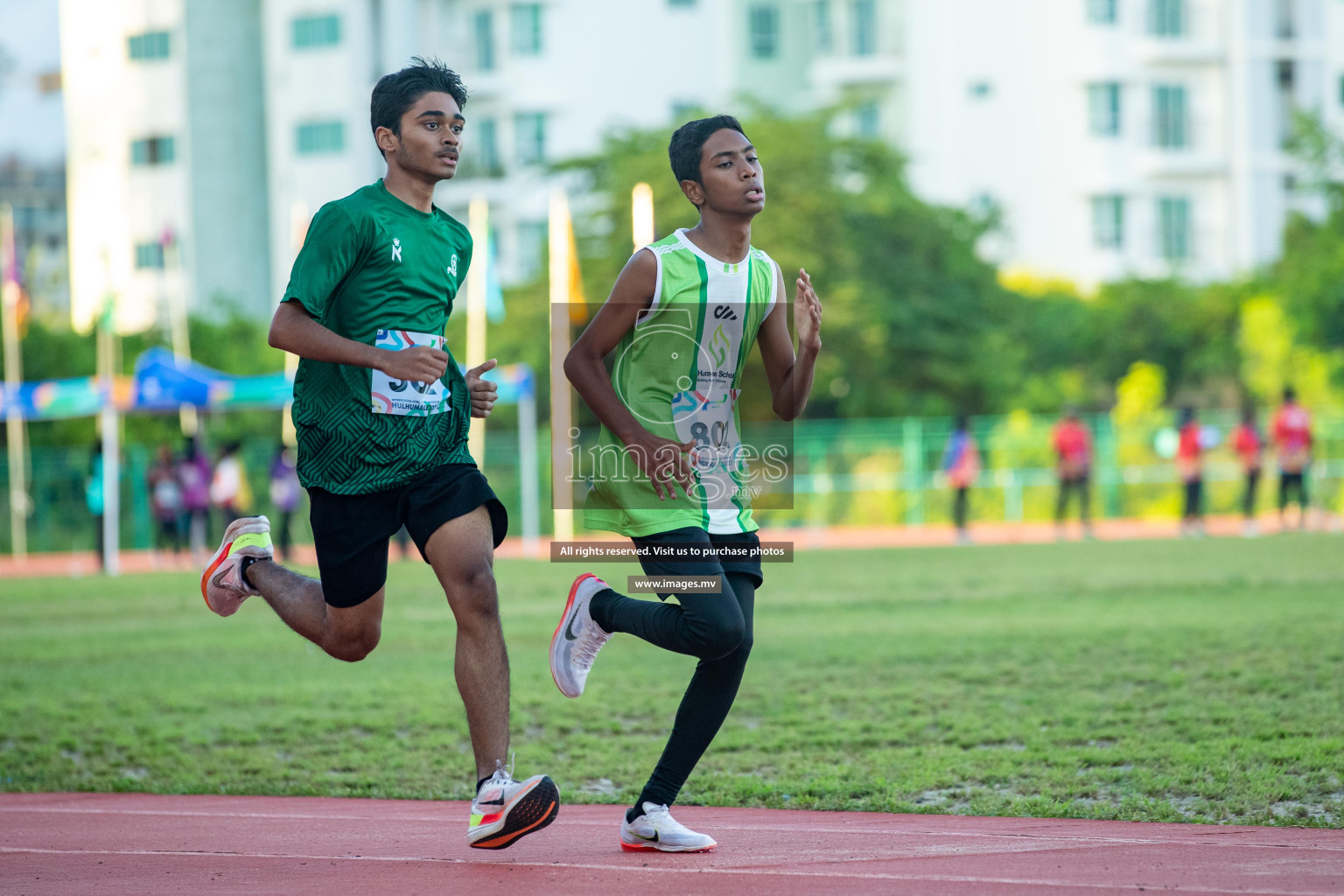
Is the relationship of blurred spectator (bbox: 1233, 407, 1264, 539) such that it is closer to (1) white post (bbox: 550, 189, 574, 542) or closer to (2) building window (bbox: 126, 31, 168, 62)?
(1) white post (bbox: 550, 189, 574, 542)

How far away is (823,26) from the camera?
53.3 m

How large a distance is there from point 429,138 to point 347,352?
0.78 m

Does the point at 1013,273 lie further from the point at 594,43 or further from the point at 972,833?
the point at 972,833

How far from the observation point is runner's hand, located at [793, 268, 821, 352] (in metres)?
4.94

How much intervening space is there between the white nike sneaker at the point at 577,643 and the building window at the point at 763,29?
167 feet

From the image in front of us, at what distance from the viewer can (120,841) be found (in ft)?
17.5

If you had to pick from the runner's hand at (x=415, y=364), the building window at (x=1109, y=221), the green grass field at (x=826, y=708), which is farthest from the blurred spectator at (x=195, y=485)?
the building window at (x=1109, y=221)

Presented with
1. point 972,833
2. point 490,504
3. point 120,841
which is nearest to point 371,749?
point 120,841

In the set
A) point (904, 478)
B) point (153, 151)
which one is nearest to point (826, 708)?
point (904, 478)

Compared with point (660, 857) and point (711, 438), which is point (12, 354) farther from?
point (660, 857)

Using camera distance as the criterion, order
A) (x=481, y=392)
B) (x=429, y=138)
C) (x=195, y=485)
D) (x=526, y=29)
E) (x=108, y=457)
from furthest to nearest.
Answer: (x=526, y=29) → (x=195, y=485) → (x=108, y=457) → (x=481, y=392) → (x=429, y=138)

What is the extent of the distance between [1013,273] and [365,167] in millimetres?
21073

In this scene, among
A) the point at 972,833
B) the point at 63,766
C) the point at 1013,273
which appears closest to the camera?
the point at 972,833

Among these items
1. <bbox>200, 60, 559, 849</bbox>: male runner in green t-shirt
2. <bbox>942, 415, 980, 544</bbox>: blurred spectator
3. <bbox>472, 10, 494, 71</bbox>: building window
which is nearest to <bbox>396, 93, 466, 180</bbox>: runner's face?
<bbox>200, 60, 559, 849</bbox>: male runner in green t-shirt
